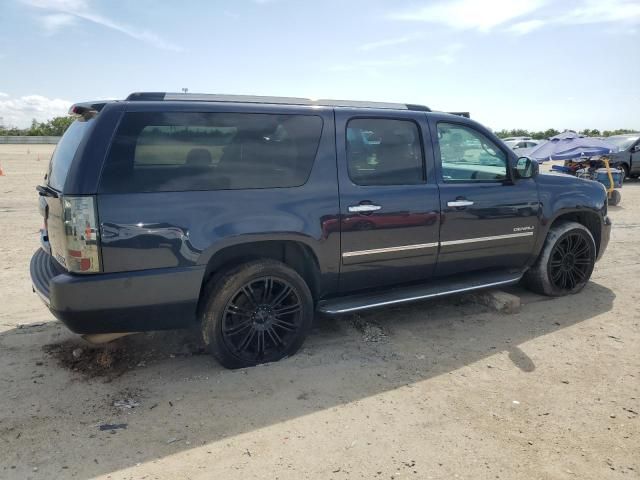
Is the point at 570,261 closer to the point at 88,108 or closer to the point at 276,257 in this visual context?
the point at 276,257

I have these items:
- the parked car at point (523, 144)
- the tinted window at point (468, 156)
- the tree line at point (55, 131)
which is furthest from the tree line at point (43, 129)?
the tinted window at point (468, 156)

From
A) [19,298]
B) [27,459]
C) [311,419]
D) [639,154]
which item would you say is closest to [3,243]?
[19,298]

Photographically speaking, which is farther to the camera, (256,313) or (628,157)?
(628,157)

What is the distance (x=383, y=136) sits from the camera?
167 inches

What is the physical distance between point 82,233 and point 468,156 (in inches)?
133

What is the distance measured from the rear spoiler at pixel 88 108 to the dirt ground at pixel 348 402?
177 cm

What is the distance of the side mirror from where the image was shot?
190 inches

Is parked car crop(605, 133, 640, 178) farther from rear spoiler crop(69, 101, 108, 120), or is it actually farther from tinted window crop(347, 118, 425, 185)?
rear spoiler crop(69, 101, 108, 120)

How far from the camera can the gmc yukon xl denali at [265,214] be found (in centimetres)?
319

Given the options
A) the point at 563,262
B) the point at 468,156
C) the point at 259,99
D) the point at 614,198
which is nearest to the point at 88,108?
the point at 259,99

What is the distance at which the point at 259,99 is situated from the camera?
3838mm

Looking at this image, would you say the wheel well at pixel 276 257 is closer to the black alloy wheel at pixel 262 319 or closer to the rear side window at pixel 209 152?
the black alloy wheel at pixel 262 319

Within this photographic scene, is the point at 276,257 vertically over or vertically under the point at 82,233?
under

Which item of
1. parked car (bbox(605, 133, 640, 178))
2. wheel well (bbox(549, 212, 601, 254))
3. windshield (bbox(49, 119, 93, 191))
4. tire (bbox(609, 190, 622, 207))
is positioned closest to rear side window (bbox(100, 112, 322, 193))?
windshield (bbox(49, 119, 93, 191))
